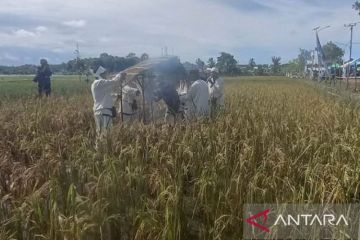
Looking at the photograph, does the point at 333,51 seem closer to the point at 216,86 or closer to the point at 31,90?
the point at 31,90

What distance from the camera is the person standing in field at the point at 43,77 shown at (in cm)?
1239

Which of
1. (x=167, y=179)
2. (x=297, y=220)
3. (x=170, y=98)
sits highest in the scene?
(x=170, y=98)

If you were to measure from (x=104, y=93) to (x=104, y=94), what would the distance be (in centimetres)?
2

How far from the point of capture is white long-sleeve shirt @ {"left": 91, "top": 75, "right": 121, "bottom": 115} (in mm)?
6918

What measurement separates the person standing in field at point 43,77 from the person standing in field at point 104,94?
5.89 metres

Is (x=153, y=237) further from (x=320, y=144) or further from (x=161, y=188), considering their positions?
(x=320, y=144)

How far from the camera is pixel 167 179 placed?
3.75 meters

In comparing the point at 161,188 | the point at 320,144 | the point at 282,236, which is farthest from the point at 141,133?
the point at 282,236

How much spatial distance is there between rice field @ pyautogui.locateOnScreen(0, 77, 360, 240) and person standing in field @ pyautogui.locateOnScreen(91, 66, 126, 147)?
5.43 ft

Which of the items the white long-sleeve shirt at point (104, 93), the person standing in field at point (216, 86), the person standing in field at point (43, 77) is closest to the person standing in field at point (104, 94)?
the white long-sleeve shirt at point (104, 93)

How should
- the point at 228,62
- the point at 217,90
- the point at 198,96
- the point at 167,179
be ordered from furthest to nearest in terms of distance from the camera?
the point at 228,62
the point at 217,90
the point at 198,96
the point at 167,179

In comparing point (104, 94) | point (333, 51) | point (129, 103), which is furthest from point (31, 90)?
point (333, 51)

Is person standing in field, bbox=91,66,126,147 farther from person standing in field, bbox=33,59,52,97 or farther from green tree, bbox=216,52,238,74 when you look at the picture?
green tree, bbox=216,52,238,74

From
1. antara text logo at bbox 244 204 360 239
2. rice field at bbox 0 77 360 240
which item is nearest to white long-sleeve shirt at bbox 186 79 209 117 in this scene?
rice field at bbox 0 77 360 240
